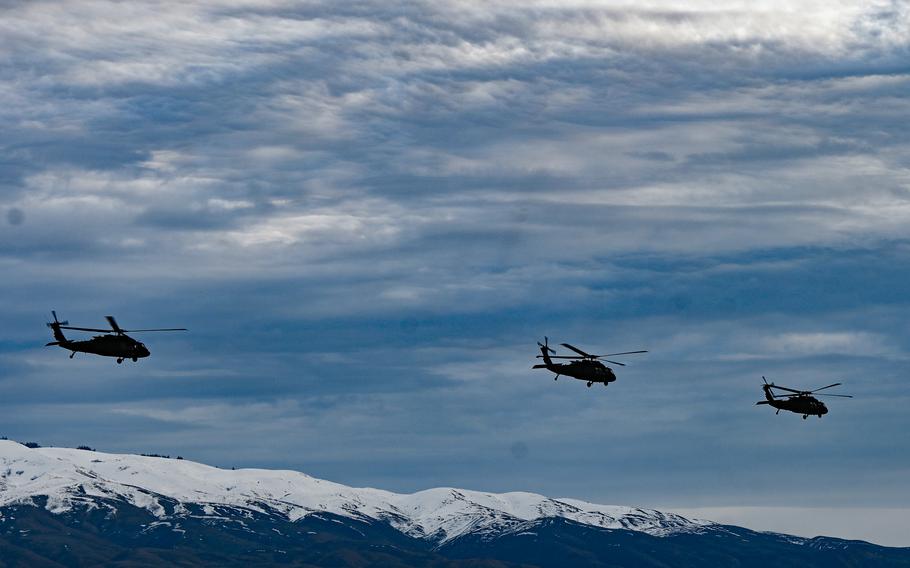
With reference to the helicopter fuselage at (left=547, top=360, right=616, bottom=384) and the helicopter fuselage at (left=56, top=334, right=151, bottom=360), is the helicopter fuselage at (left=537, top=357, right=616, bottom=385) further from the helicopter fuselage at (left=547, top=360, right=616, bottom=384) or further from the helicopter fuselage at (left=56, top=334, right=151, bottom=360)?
the helicopter fuselage at (left=56, top=334, right=151, bottom=360)

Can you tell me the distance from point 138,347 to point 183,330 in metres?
25.9

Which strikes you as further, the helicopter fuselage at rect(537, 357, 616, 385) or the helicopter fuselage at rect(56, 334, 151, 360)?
the helicopter fuselage at rect(537, 357, 616, 385)

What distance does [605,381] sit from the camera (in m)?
192

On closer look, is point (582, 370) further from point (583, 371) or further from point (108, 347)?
point (108, 347)

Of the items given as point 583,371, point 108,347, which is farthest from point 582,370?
point 108,347

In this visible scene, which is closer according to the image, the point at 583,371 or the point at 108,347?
the point at 108,347

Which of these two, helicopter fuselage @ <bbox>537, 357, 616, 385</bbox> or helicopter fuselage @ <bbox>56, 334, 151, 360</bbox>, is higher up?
helicopter fuselage @ <bbox>537, 357, 616, 385</bbox>

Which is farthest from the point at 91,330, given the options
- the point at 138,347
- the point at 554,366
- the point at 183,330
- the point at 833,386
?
the point at 833,386

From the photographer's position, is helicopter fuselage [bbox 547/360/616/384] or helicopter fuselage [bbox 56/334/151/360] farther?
helicopter fuselage [bbox 547/360/616/384]

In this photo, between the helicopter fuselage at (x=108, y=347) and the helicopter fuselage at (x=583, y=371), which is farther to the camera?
the helicopter fuselage at (x=583, y=371)

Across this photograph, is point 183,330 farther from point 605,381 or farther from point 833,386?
point 833,386

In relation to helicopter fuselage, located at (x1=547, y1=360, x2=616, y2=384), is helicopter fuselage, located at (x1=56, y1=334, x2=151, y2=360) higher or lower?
lower

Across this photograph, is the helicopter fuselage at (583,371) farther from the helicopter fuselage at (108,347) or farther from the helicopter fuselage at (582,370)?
the helicopter fuselage at (108,347)

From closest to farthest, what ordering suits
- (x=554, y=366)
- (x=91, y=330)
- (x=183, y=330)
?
1. (x=183, y=330)
2. (x=91, y=330)
3. (x=554, y=366)
